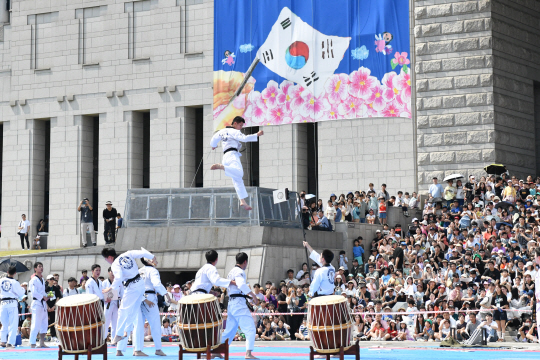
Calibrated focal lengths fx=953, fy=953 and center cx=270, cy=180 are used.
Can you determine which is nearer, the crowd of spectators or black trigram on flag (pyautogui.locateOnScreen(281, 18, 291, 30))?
the crowd of spectators

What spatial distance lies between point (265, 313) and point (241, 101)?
13423mm

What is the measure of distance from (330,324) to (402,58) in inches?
800

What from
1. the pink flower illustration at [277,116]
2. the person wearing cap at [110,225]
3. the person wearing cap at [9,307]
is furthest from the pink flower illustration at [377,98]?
the person wearing cap at [9,307]

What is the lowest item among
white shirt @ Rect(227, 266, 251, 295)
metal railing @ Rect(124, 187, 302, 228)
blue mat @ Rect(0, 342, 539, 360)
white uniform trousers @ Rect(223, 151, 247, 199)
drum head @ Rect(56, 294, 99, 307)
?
blue mat @ Rect(0, 342, 539, 360)

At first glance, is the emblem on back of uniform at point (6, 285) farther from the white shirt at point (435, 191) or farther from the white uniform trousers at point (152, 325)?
the white shirt at point (435, 191)

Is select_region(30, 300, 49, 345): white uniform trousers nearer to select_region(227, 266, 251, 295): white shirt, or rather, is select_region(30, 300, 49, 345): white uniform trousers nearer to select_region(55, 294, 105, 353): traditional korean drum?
select_region(227, 266, 251, 295): white shirt

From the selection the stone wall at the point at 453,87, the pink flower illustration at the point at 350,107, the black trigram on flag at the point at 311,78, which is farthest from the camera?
the black trigram on flag at the point at 311,78

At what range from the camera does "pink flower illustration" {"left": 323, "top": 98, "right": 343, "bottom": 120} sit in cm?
3372

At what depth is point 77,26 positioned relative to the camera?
136ft

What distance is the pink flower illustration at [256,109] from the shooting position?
1389 inches

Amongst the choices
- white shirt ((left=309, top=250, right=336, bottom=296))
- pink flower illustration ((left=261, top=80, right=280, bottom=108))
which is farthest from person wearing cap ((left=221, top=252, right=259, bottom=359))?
pink flower illustration ((left=261, top=80, right=280, bottom=108))

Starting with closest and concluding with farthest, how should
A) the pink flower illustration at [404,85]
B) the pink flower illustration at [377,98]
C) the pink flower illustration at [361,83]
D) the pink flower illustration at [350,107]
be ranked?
the pink flower illustration at [404,85]
the pink flower illustration at [377,98]
the pink flower illustration at [361,83]
the pink flower illustration at [350,107]

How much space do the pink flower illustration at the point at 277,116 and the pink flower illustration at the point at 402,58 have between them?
4.60m

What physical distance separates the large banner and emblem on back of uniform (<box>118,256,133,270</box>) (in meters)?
17.3
